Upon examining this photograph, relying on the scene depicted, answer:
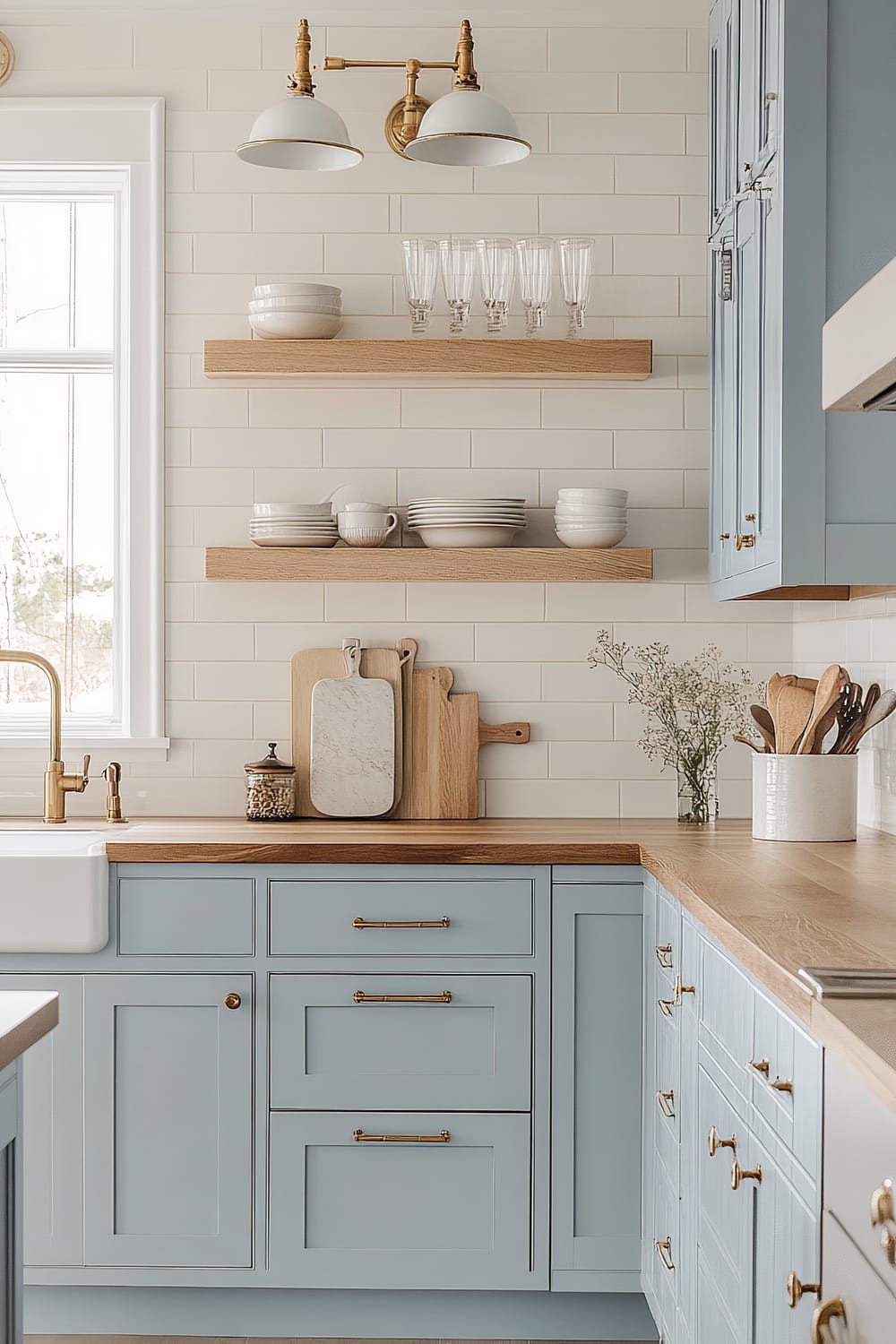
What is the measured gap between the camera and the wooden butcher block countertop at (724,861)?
4.83 feet

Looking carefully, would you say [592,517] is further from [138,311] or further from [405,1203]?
[405,1203]

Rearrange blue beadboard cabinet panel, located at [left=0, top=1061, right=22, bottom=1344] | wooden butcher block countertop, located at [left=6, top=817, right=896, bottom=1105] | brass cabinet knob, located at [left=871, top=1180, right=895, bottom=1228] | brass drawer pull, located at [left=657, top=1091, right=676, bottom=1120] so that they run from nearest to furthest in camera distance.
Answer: brass cabinet knob, located at [left=871, top=1180, right=895, bottom=1228] < blue beadboard cabinet panel, located at [left=0, top=1061, right=22, bottom=1344] < wooden butcher block countertop, located at [left=6, top=817, right=896, bottom=1105] < brass drawer pull, located at [left=657, top=1091, right=676, bottom=1120]

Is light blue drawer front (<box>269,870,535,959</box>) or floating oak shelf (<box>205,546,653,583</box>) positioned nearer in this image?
light blue drawer front (<box>269,870,535,959</box>)

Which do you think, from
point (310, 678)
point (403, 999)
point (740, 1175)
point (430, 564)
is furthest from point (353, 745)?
point (740, 1175)

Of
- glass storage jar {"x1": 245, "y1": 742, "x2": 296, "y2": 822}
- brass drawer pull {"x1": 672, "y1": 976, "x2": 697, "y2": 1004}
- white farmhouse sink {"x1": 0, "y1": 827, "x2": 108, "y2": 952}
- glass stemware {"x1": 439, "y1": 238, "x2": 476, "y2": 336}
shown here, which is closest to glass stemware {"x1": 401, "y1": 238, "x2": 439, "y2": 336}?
glass stemware {"x1": 439, "y1": 238, "x2": 476, "y2": 336}

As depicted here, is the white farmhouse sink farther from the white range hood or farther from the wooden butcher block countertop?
the white range hood

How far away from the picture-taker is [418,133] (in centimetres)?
291

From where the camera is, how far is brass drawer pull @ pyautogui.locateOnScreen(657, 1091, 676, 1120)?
2336mm

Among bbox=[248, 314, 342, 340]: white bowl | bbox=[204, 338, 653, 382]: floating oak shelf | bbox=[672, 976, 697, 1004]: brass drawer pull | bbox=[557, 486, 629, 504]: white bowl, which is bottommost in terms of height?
bbox=[672, 976, 697, 1004]: brass drawer pull

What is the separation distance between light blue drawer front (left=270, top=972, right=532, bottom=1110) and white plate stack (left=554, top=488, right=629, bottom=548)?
Answer: 3.47 feet

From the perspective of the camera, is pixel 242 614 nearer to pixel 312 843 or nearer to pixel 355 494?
pixel 355 494

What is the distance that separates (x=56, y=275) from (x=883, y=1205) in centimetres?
313

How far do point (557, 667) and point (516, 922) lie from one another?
0.82m

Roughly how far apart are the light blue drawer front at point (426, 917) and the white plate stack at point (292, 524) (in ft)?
2.87
